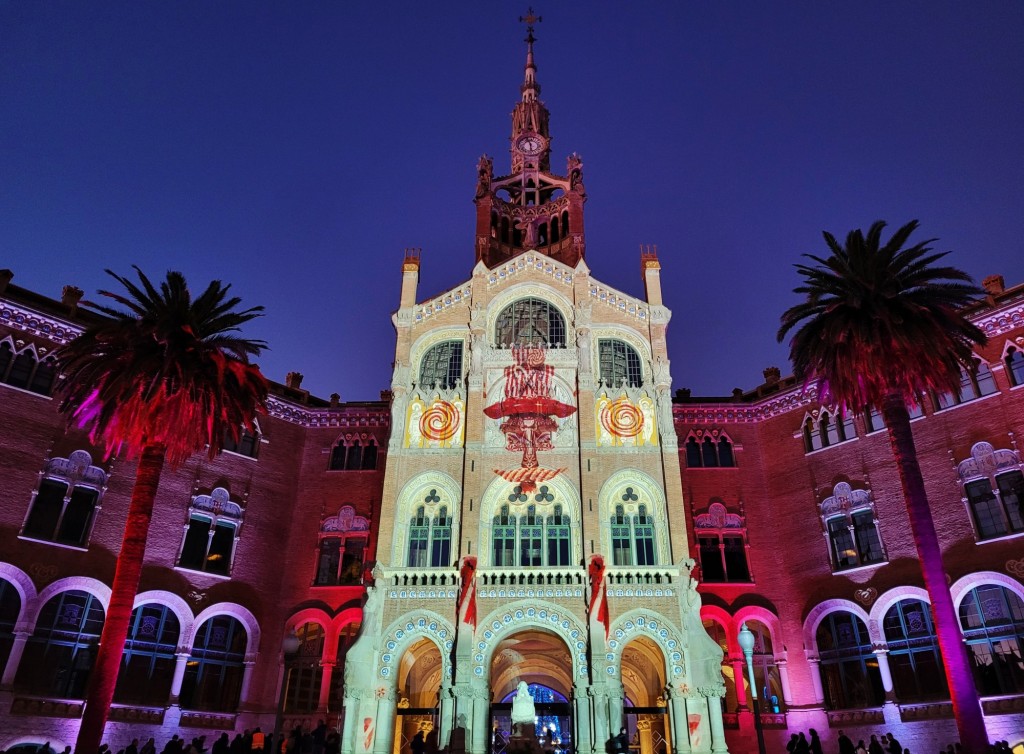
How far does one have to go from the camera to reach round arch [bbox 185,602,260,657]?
32.8m

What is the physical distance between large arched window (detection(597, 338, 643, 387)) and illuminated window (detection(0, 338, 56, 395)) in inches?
925

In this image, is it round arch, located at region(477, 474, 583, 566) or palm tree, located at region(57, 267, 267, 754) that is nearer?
palm tree, located at region(57, 267, 267, 754)

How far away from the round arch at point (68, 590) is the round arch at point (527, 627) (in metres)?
13.9

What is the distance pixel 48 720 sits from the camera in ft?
90.8

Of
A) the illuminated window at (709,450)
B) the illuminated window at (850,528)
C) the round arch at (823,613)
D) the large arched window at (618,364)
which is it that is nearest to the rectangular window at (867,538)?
the illuminated window at (850,528)

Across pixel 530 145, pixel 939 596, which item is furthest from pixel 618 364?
pixel 530 145

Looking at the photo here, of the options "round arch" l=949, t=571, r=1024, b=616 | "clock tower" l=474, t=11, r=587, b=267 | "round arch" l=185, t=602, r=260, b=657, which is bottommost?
"round arch" l=185, t=602, r=260, b=657

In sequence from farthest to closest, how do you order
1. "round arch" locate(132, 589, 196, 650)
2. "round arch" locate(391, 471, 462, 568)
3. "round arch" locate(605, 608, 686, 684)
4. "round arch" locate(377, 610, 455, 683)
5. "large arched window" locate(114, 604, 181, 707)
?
"round arch" locate(391, 471, 462, 568), "round arch" locate(132, 589, 196, 650), "large arched window" locate(114, 604, 181, 707), "round arch" locate(377, 610, 455, 683), "round arch" locate(605, 608, 686, 684)

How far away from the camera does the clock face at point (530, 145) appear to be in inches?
2009

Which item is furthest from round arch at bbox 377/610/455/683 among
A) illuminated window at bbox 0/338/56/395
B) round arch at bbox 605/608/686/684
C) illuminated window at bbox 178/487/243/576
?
illuminated window at bbox 0/338/56/395

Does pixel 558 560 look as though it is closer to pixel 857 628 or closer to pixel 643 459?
pixel 643 459

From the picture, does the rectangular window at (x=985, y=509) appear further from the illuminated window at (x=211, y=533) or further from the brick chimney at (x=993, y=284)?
the illuminated window at (x=211, y=533)

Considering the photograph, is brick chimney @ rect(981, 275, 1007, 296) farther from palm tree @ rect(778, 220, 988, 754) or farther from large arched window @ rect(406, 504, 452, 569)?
large arched window @ rect(406, 504, 452, 569)

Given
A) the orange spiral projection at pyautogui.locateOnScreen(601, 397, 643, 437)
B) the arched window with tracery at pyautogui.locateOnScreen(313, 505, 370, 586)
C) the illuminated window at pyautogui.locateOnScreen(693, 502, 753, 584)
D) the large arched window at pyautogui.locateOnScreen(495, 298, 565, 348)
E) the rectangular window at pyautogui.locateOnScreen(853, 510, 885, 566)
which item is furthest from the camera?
the large arched window at pyautogui.locateOnScreen(495, 298, 565, 348)
